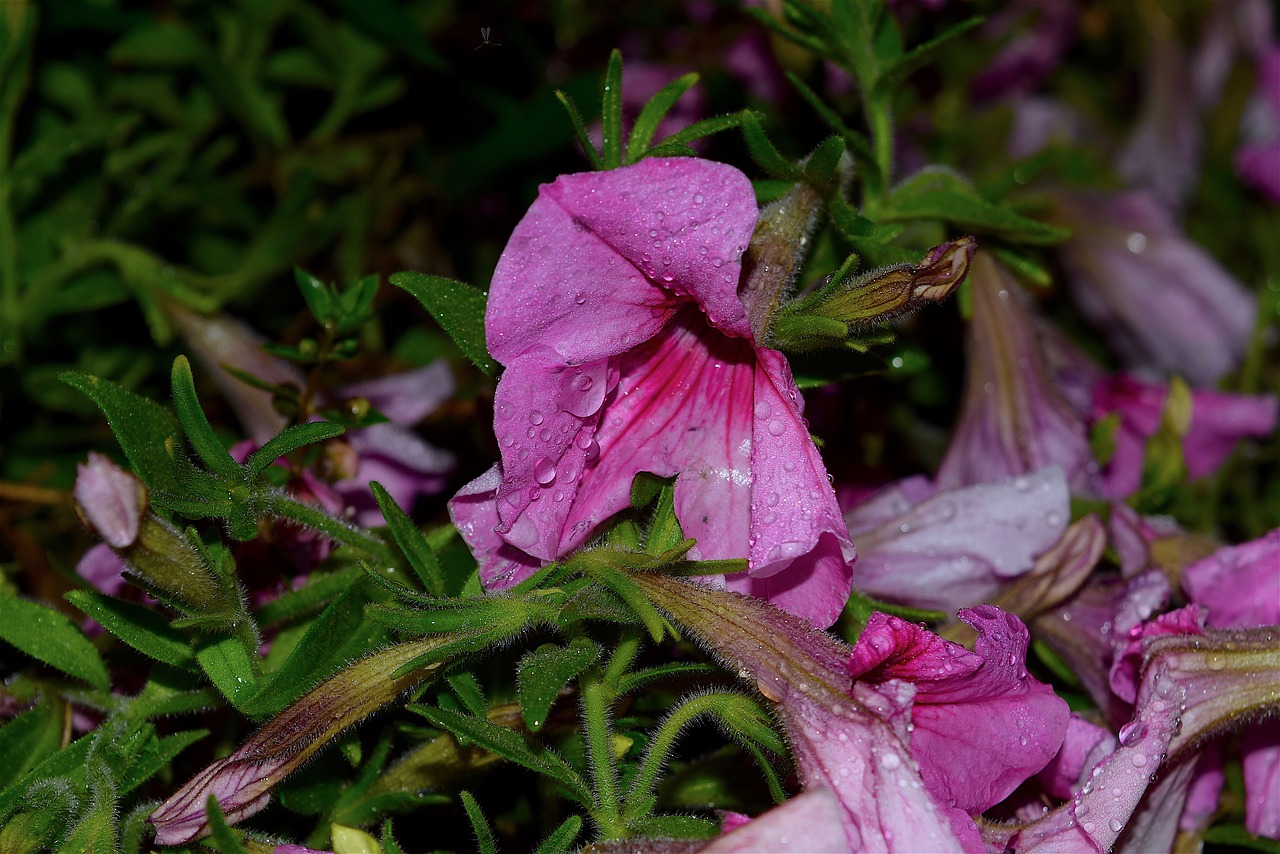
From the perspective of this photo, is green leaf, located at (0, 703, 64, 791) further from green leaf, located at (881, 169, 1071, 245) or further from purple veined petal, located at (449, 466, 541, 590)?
green leaf, located at (881, 169, 1071, 245)

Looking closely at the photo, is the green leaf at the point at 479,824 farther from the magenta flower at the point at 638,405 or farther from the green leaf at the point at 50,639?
the green leaf at the point at 50,639

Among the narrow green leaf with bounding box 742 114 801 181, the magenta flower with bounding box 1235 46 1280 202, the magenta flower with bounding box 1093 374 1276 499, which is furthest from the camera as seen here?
the magenta flower with bounding box 1235 46 1280 202

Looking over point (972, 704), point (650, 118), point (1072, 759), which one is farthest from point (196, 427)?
point (1072, 759)

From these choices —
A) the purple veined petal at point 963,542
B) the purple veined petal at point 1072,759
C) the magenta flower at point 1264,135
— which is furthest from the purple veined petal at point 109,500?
the magenta flower at point 1264,135

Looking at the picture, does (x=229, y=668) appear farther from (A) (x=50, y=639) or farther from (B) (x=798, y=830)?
(B) (x=798, y=830)

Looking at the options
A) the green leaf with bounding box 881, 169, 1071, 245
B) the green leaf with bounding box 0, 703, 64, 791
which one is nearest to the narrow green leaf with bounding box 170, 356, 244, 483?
the green leaf with bounding box 0, 703, 64, 791

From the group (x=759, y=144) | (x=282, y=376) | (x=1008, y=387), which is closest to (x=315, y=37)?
(x=282, y=376)
